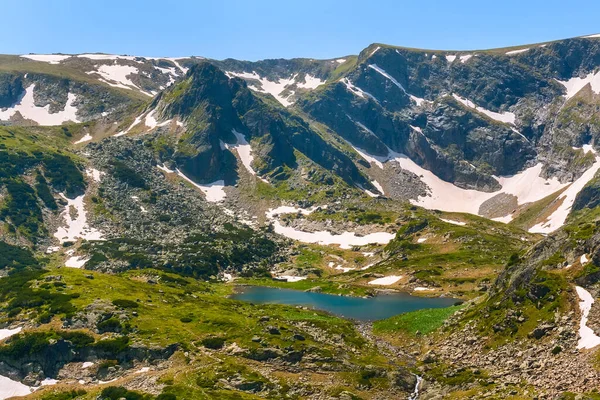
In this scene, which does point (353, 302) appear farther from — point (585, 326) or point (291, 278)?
point (585, 326)

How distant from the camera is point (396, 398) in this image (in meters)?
53.8

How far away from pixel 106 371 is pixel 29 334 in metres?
13.8

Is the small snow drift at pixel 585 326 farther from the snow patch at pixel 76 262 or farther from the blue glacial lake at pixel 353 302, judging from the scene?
the snow patch at pixel 76 262

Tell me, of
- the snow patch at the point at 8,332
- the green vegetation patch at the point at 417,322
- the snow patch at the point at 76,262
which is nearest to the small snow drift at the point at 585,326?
the green vegetation patch at the point at 417,322

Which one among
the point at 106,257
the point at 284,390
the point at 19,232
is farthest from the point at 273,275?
the point at 284,390

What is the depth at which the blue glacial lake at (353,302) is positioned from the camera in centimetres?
10600

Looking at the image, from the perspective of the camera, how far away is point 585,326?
164 ft

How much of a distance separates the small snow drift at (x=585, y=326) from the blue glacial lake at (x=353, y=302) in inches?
1914

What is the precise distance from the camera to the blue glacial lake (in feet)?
348

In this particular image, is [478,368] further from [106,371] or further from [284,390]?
[106,371]

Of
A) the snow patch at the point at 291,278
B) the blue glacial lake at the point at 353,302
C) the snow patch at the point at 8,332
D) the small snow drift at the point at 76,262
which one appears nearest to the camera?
the snow patch at the point at 8,332

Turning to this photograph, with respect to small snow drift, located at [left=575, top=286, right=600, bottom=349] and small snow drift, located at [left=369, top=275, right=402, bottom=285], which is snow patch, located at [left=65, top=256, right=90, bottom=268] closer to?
small snow drift, located at [left=369, top=275, right=402, bottom=285]

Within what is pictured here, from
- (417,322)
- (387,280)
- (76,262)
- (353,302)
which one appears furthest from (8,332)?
(76,262)

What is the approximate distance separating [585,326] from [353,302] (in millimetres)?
75175
